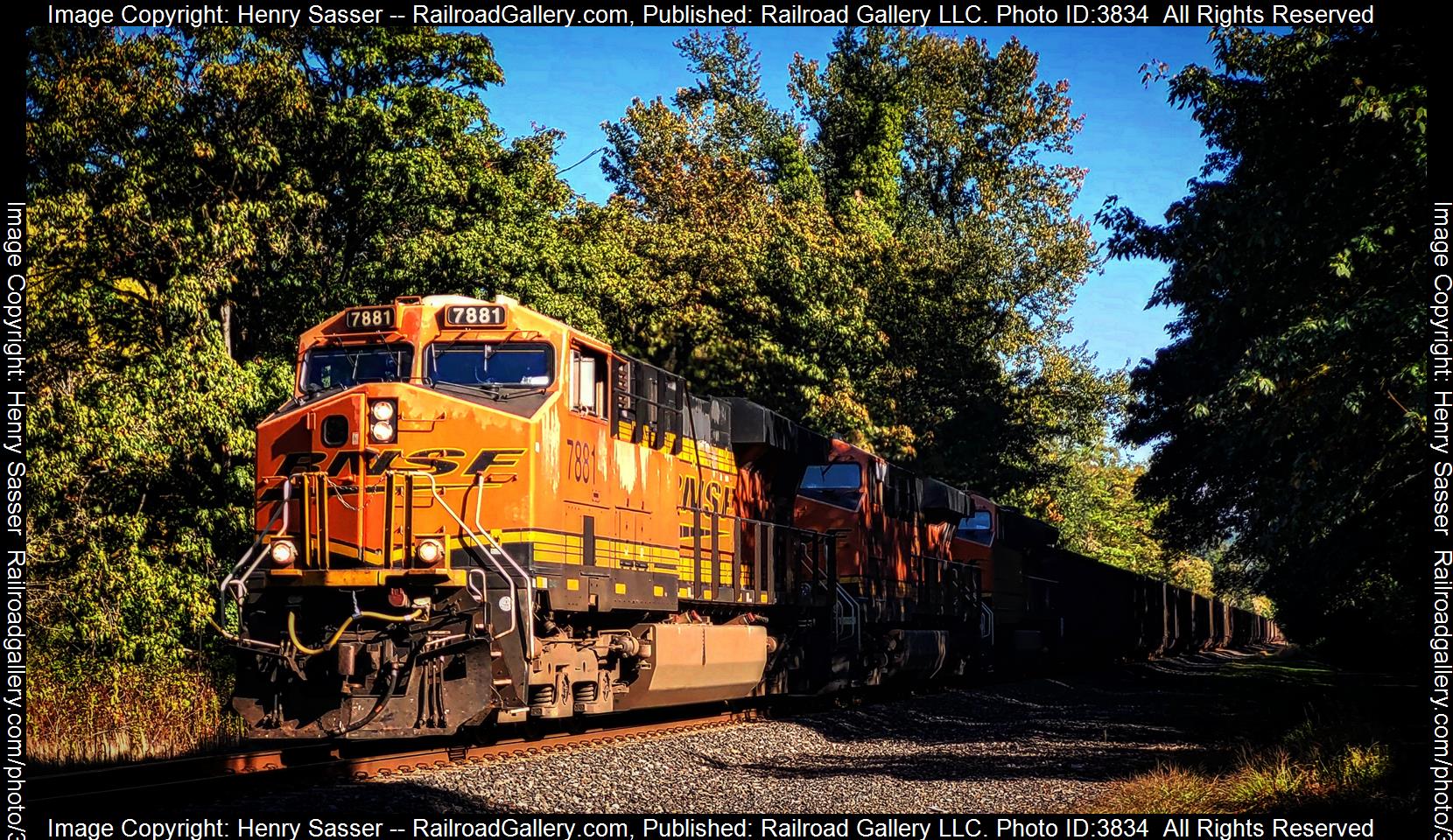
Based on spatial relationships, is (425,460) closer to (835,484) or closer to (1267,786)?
(1267,786)

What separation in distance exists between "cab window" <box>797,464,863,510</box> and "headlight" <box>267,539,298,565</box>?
1062 centimetres

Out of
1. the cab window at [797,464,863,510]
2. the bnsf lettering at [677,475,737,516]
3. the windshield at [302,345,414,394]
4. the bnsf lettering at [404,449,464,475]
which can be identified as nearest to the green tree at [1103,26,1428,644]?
the cab window at [797,464,863,510]

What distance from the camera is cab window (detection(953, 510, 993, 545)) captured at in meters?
29.3

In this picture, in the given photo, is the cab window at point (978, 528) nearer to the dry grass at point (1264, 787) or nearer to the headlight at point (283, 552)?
the dry grass at point (1264, 787)

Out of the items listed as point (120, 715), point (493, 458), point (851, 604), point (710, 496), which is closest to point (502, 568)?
point (493, 458)

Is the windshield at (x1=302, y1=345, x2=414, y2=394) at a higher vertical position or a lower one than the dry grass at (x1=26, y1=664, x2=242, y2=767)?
higher

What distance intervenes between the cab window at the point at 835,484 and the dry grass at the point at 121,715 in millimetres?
9499

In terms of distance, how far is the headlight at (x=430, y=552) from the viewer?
476 inches

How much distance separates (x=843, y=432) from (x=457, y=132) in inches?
582

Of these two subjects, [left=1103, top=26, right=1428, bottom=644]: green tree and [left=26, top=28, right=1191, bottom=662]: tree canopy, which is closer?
[left=1103, top=26, right=1428, bottom=644]: green tree

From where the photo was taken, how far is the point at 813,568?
67.2 ft

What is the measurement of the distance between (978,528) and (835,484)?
8.66 meters

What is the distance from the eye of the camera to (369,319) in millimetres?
13258

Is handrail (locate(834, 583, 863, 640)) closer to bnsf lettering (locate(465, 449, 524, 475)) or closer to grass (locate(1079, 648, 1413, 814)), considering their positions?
grass (locate(1079, 648, 1413, 814))
